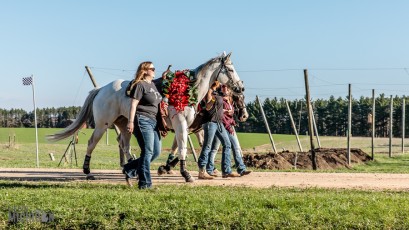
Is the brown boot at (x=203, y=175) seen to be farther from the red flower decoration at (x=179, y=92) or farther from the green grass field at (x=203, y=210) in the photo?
the green grass field at (x=203, y=210)

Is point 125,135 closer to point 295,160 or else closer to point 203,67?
point 203,67

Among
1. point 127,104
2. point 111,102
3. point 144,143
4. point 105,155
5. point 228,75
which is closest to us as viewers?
point 144,143

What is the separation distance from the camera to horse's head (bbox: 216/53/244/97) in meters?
13.6

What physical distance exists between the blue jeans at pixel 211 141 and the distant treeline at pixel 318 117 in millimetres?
58625

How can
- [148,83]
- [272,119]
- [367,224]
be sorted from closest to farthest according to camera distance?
[367,224]
[148,83]
[272,119]

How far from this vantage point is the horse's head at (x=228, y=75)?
44.7 feet

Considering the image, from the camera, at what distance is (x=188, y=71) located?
1340cm

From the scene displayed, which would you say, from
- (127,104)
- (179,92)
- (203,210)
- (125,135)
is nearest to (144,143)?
(127,104)

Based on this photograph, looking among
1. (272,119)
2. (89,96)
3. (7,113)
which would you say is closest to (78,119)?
(89,96)

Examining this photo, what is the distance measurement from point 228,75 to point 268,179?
253 centimetres

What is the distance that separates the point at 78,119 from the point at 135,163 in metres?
3.29

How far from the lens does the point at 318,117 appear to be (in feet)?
283

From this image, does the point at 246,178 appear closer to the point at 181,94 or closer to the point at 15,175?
the point at 181,94

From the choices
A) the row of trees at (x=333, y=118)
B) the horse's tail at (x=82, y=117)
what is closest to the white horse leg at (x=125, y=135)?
the horse's tail at (x=82, y=117)
